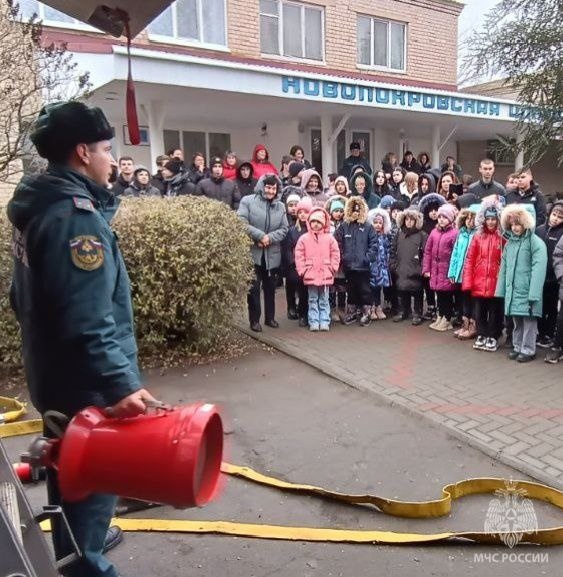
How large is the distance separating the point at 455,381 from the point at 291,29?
1236 cm

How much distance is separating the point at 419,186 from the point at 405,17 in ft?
33.8

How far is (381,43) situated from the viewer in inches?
654

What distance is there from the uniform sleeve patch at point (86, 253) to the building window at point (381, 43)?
15809mm

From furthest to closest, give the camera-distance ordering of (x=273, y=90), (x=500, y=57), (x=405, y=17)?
(x=405, y=17) < (x=273, y=90) < (x=500, y=57)

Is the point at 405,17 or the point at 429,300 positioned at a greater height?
the point at 405,17

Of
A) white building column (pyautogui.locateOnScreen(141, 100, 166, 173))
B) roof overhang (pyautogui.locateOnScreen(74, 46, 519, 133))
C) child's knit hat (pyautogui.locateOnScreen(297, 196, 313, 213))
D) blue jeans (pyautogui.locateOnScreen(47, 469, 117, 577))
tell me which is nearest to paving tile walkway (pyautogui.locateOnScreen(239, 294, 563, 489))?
child's knit hat (pyautogui.locateOnScreen(297, 196, 313, 213))

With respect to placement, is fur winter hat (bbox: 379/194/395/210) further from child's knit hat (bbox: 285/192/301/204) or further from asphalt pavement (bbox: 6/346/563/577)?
asphalt pavement (bbox: 6/346/563/577)

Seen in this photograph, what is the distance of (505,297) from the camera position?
18.8 feet

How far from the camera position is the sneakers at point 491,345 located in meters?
6.00

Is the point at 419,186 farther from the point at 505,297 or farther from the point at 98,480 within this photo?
the point at 98,480

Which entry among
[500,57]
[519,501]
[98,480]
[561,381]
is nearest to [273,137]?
[500,57]

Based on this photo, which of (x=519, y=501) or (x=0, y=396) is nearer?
(x=519, y=501)

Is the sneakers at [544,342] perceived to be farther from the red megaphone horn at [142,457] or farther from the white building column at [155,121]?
the white building column at [155,121]

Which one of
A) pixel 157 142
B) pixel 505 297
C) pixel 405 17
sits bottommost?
pixel 505 297
